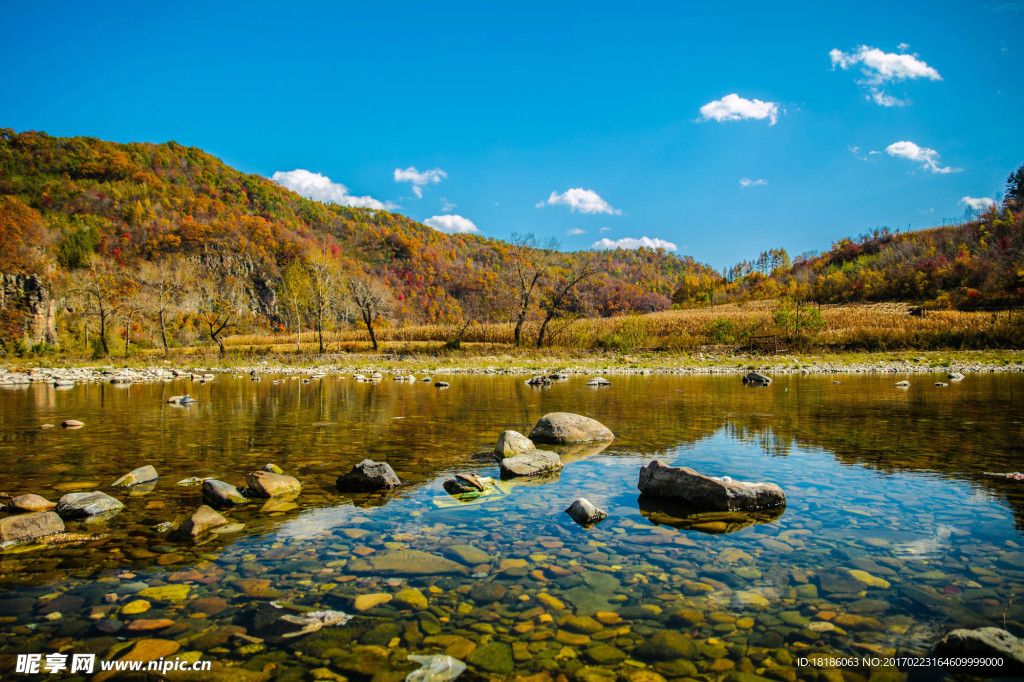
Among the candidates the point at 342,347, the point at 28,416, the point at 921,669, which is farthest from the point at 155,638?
the point at 342,347

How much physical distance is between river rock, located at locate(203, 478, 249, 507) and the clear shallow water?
5.3 inches

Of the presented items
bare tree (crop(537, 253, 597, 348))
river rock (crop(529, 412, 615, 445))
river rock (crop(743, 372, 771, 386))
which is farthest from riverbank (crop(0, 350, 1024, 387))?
river rock (crop(529, 412, 615, 445))

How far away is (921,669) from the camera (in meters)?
2.07

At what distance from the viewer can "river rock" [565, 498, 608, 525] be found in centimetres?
392

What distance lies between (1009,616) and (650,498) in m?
2.45

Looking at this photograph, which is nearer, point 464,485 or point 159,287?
point 464,485

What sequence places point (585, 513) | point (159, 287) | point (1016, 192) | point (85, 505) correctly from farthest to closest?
point (1016, 192)
point (159, 287)
point (85, 505)
point (585, 513)

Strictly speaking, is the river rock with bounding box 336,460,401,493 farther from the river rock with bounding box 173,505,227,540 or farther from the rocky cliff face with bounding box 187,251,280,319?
the rocky cliff face with bounding box 187,251,280,319

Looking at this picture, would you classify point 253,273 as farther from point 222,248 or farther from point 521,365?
point 521,365

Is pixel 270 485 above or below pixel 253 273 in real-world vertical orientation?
below

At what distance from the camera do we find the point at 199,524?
366 centimetres

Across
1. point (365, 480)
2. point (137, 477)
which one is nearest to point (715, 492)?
point (365, 480)

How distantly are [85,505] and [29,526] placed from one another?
1.53 ft

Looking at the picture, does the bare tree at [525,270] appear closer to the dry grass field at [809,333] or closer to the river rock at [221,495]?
the dry grass field at [809,333]
